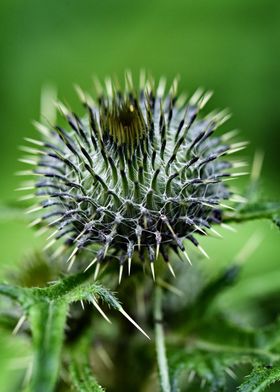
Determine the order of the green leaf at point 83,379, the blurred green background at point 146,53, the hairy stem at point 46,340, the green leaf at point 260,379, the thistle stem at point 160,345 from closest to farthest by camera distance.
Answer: the hairy stem at point 46,340, the green leaf at point 260,379, the green leaf at point 83,379, the thistle stem at point 160,345, the blurred green background at point 146,53

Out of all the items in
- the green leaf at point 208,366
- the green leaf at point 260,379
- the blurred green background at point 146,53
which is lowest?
the green leaf at point 260,379

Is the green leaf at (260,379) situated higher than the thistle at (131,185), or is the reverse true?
the thistle at (131,185)

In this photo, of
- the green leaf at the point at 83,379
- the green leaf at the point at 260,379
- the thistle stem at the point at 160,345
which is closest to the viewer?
the green leaf at the point at 260,379

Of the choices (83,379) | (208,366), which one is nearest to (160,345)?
(208,366)

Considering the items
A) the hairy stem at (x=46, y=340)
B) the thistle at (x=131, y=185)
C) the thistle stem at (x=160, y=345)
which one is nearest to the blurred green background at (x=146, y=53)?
the thistle stem at (x=160, y=345)

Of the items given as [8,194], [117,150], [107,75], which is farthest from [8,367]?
[107,75]

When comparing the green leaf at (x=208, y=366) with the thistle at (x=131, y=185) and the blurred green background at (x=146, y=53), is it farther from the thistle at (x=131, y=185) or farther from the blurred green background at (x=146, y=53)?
the blurred green background at (x=146, y=53)
